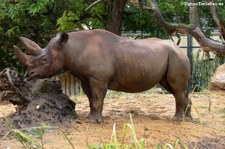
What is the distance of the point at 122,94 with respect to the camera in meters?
7.48

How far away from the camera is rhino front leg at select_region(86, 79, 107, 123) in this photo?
4.52 metres

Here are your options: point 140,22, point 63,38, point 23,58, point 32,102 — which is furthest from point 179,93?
point 140,22

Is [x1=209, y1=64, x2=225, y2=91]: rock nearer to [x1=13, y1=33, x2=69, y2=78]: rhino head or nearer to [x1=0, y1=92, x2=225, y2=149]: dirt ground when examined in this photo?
[x1=0, y1=92, x2=225, y2=149]: dirt ground

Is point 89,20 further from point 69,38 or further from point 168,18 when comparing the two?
point 69,38

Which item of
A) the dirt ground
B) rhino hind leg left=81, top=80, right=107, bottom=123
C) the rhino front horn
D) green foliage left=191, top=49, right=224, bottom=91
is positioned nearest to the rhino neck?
rhino hind leg left=81, top=80, right=107, bottom=123

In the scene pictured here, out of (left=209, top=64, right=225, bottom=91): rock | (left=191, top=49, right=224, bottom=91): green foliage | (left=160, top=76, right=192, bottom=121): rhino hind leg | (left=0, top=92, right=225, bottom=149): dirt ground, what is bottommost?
(left=191, top=49, right=224, bottom=91): green foliage

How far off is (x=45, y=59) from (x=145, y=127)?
115 centimetres

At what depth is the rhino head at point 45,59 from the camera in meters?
4.49

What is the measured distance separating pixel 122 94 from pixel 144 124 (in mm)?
2803

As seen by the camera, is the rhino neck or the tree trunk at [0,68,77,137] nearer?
the tree trunk at [0,68,77,137]

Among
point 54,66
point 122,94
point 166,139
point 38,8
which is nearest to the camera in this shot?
point 166,139

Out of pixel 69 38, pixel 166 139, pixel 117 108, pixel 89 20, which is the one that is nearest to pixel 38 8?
pixel 89 20

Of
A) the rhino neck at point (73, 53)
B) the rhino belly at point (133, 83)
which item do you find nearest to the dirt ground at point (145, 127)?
the rhino belly at point (133, 83)

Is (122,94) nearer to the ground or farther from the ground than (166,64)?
nearer to the ground
